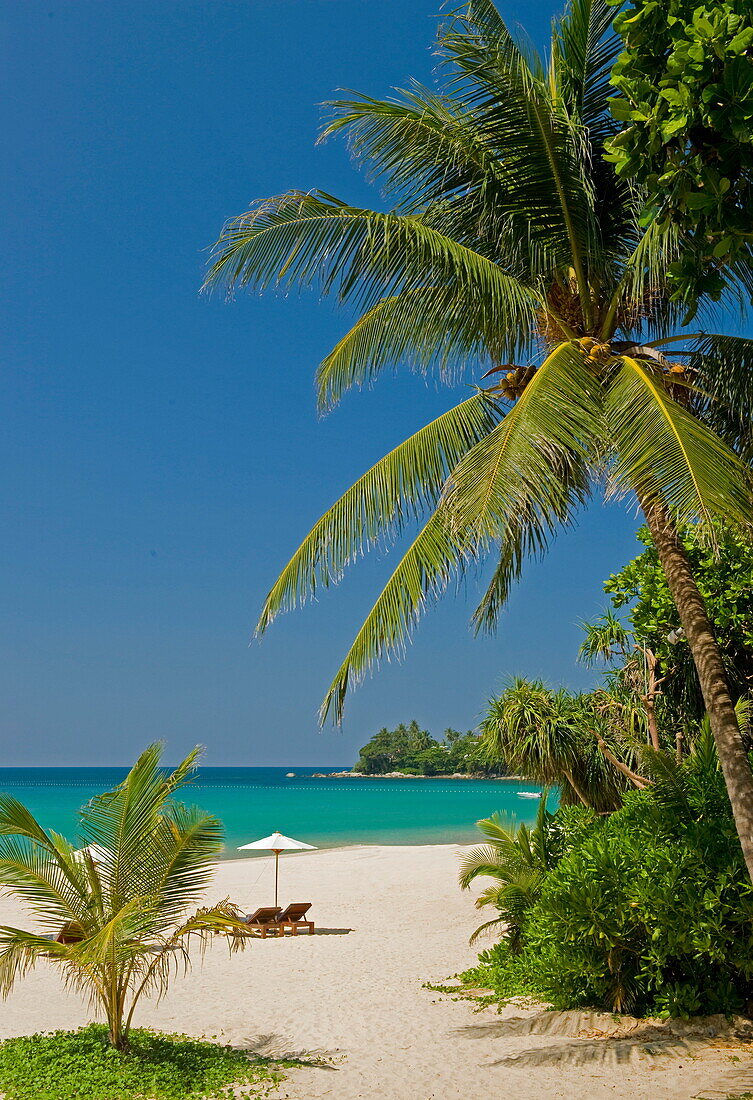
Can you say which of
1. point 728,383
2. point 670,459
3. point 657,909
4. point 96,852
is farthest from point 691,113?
point 96,852

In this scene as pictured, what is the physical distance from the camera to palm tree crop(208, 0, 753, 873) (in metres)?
5.54

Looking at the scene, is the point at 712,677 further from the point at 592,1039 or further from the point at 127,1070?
the point at 127,1070

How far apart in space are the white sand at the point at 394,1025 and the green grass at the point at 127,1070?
0.41 meters

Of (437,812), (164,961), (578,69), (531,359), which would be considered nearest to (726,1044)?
(164,961)

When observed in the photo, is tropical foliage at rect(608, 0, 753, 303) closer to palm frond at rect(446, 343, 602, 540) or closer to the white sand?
palm frond at rect(446, 343, 602, 540)

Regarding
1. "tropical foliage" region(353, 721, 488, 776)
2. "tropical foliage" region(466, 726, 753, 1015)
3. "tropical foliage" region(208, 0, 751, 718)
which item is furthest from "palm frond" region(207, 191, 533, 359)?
"tropical foliage" region(353, 721, 488, 776)

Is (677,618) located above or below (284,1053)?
above

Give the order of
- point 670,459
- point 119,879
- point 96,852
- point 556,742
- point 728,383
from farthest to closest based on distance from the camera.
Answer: point 556,742, point 96,852, point 119,879, point 728,383, point 670,459

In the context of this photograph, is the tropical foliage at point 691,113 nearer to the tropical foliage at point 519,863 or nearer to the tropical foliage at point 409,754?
the tropical foliage at point 519,863

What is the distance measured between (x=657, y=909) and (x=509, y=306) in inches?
178

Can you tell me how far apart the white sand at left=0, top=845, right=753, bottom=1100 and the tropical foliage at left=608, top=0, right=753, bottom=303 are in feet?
17.2

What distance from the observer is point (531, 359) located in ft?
21.9

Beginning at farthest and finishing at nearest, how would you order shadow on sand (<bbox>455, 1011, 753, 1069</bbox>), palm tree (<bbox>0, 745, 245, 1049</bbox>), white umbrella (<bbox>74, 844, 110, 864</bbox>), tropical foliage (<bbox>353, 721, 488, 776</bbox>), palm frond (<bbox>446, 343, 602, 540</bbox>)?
tropical foliage (<bbox>353, 721, 488, 776</bbox>) → white umbrella (<bbox>74, 844, 110, 864</bbox>) → shadow on sand (<bbox>455, 1011, 753, 1069</bbox>) → palm tree (<bbox>0, 745, 245, 1049</bbox>) → palm frond (<bbox>446, 343, 602, 540</bbox>)

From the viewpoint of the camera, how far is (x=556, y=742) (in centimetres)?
1015
